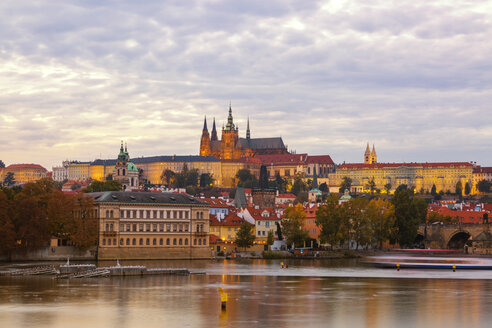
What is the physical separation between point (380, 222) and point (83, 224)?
40.2 metres

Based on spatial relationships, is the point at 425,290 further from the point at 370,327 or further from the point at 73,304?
the point at 73,304

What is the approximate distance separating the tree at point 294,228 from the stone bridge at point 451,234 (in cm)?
1848

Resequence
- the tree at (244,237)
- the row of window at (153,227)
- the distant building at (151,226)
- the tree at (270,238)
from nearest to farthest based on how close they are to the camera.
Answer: the distant building at (151,226) < the row of window at (153,227) < the tree at (244,237) < the tree at (270,238)

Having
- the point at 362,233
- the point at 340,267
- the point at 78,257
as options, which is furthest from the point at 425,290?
the point at 362,233

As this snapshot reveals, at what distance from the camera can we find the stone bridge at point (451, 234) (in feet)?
388

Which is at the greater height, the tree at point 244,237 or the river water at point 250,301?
the tree at point 244,237

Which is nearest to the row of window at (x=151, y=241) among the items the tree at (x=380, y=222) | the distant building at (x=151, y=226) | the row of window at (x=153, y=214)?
the distant building at (x=151, y=226)

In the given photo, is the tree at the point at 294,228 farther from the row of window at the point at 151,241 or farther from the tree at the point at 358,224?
the row of window at the point at 151,241

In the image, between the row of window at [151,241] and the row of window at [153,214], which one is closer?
the row of window at [151,241]

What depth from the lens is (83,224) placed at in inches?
3745

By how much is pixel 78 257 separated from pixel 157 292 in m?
41.6

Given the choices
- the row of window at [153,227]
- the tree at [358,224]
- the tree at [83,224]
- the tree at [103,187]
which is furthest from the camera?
the tree at [103,187]

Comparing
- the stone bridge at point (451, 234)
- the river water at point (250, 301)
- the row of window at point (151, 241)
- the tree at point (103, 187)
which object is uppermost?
the tree at point (103, 187)

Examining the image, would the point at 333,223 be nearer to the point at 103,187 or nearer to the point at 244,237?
the point at 244,237
